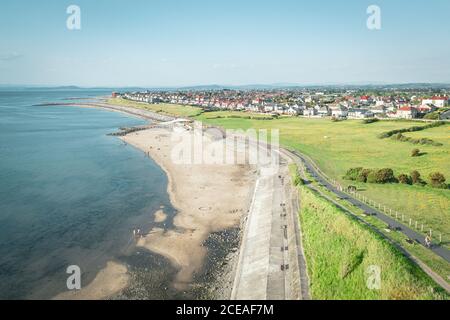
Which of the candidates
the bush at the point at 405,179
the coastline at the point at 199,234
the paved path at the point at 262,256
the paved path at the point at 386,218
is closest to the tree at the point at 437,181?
the bush at the point at 405,179

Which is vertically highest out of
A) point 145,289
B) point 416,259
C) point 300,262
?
point 416,259

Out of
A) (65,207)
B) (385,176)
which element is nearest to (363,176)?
(385,176)

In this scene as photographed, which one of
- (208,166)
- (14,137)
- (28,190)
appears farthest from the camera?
(14,137)

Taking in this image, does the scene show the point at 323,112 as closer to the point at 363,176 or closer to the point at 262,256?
the point at 363,176

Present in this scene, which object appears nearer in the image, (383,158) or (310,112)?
(383,158)

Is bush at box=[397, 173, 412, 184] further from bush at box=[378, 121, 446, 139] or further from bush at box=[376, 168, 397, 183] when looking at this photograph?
bush at box=[378, 121, 446, 139]

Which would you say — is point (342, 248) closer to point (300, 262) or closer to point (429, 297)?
point (300, 262)

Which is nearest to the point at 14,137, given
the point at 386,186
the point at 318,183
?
the point at 318,183
